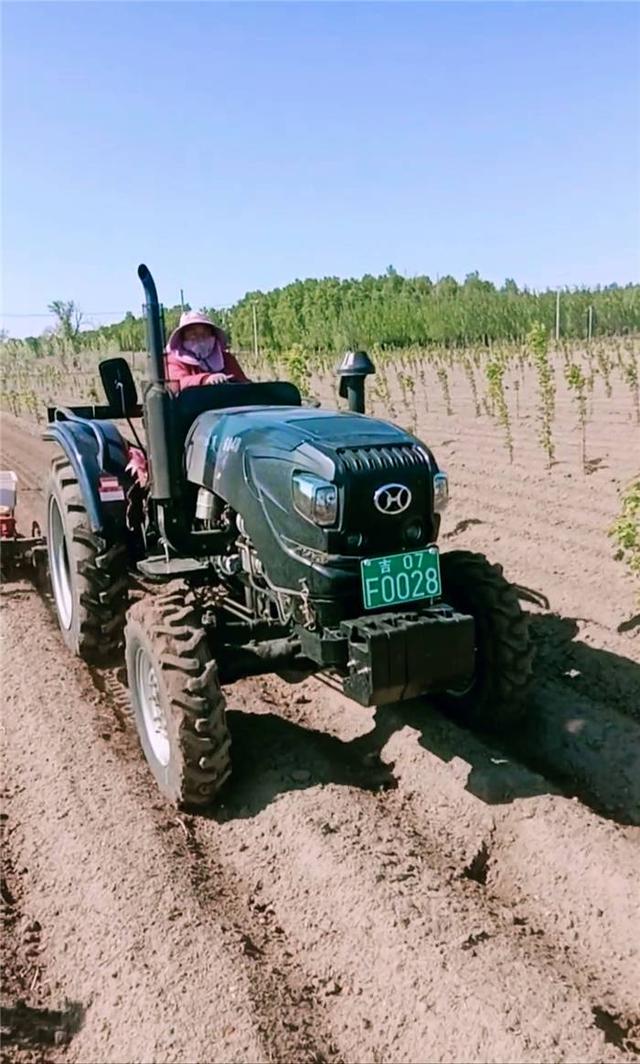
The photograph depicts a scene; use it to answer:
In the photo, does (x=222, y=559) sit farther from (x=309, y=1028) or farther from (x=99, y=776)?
(x=309, y=1028)

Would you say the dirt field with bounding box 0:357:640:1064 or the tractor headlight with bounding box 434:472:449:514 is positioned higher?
the tractor headlight with bounding box 434:472:449:514

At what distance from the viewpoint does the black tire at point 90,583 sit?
16.9 ft

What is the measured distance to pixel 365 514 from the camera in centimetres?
384

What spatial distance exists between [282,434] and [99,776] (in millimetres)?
1618

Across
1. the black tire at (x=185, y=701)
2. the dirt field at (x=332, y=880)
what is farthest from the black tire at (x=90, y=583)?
the black tire at (x=185, y=701)

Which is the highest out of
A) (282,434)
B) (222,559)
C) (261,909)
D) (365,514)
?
(282,434)

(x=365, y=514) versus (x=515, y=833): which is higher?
(x=365, y=514)

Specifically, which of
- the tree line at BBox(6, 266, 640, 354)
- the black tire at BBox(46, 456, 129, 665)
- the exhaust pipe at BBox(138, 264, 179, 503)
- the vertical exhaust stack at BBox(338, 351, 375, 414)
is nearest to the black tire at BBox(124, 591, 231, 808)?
the exhaust pipe at BBox(138, 264, 179, 503)

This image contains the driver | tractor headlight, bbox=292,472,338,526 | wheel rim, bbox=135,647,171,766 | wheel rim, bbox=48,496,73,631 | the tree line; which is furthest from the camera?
the tree line

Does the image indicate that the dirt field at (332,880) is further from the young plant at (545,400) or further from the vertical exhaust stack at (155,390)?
the young plant at (545,400)

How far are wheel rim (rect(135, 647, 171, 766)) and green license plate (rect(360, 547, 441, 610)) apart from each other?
101 cm

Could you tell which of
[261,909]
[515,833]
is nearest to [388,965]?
[261,909]

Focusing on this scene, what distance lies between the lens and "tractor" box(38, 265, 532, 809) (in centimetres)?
380

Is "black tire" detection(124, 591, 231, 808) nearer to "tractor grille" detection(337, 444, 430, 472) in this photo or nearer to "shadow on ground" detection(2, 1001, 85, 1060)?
"tractor grille" detection(337, 444, 430, 472)
